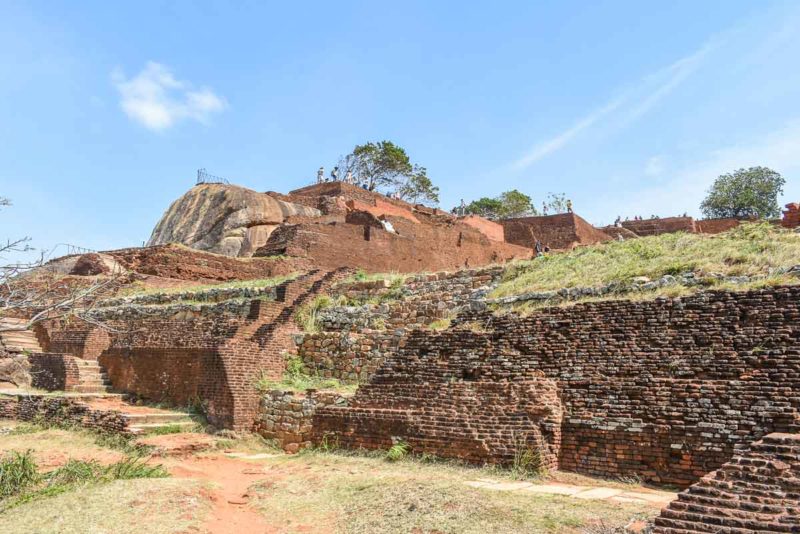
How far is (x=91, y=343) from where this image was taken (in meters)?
16.2

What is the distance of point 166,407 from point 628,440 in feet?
29.2

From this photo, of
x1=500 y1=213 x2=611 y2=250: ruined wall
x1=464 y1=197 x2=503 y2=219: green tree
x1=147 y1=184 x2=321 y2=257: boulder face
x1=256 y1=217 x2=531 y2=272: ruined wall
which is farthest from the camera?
x1=464 y1=197 x2=503 y2=219: green tree

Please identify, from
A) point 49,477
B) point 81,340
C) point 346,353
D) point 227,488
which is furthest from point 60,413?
point 227,488

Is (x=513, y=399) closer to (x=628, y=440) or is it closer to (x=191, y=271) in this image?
(x=628, y=440)

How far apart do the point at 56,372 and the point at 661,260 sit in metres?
11.9

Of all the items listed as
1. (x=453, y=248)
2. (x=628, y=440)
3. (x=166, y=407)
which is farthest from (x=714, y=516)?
(x=453, y=248)

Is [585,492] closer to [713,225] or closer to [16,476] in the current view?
[16,476]

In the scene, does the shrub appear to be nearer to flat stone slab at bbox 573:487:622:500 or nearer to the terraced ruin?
the terraced ruin

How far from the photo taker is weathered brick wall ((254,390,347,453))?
11133 millimetres

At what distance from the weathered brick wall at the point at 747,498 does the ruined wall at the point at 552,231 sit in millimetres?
27181

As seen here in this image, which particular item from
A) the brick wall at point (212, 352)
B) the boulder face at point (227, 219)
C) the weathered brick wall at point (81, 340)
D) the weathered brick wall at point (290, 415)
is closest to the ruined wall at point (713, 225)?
the boulder face at point (227, 219)

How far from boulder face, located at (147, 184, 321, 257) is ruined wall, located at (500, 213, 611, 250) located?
34.3 feet

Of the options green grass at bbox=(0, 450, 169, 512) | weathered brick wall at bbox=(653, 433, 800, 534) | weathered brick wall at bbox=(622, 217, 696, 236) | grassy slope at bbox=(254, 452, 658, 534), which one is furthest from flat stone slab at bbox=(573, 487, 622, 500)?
weathered brick wall at bbox=(622, 217, 696, 236)

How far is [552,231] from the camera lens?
33.5 m
